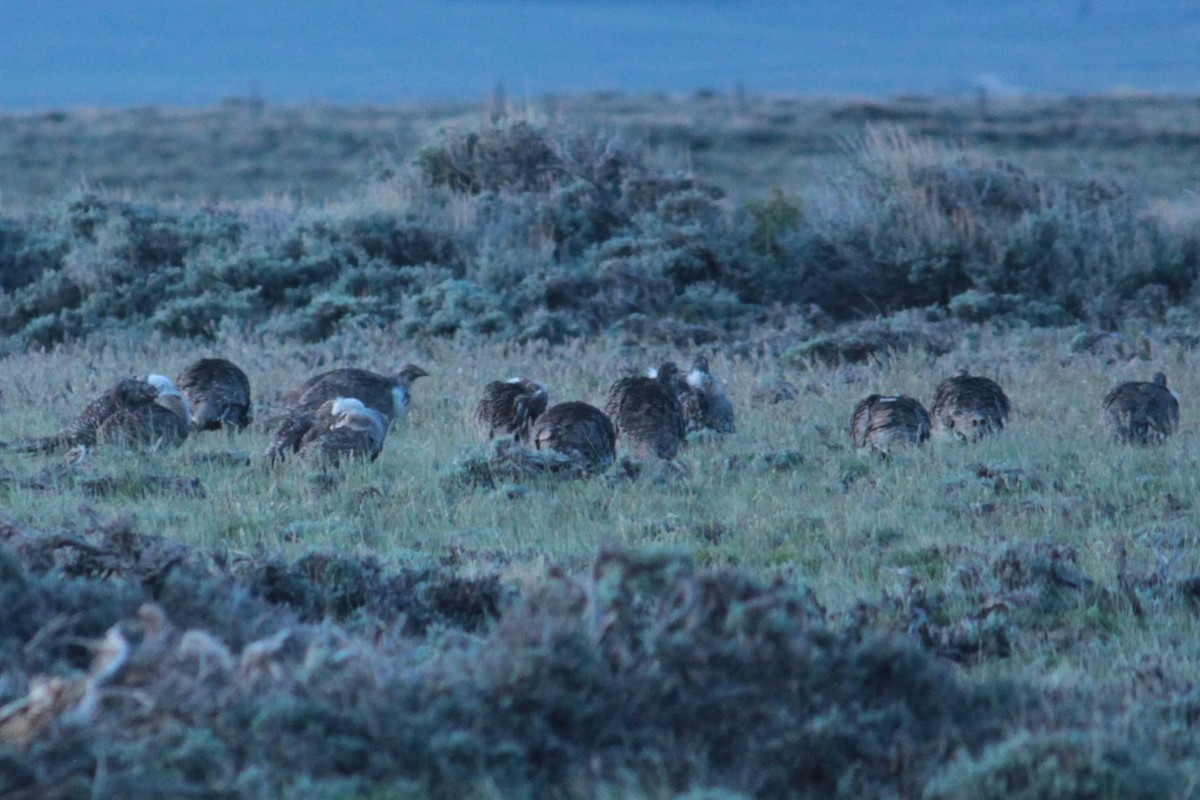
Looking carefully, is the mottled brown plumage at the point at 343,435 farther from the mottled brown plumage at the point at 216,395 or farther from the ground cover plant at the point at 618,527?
the mottled brown plumage at the point at 216,395

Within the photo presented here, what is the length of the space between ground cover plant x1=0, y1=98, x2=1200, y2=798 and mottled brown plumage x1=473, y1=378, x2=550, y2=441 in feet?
0.76

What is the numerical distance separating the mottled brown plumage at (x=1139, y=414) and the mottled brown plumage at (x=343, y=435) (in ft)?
16.1

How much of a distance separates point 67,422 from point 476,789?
26.5 ft

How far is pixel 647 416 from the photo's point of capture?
1062cm

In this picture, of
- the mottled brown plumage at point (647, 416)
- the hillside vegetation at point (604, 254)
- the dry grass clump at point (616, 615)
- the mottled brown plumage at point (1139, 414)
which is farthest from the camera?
the hillside vegetation at point (604, 254)

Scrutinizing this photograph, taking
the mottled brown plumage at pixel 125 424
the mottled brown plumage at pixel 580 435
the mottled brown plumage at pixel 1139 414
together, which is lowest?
the mottled brown plumage at pixel 125 424

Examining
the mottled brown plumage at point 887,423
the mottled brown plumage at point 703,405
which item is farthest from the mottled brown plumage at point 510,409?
the mottled brown plumage at point 887,423

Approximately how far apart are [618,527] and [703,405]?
9.79 ft

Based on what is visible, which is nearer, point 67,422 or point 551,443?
point 551,443

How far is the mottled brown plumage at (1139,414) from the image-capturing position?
10.8m

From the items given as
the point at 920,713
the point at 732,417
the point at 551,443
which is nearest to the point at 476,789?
the point at 920,713

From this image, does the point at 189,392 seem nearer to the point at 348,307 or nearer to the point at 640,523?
the point at 640,523

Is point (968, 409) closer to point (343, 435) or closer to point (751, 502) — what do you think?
point (751, 502)

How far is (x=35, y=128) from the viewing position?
2143 inches
